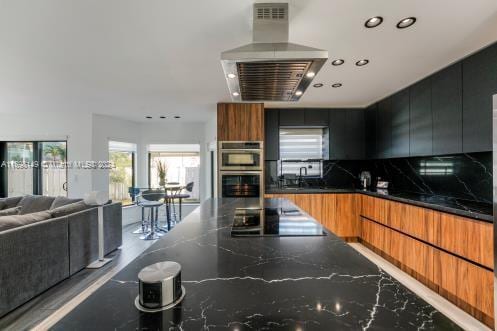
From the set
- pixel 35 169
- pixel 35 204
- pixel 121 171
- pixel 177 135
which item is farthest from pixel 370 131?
pixel 35 169

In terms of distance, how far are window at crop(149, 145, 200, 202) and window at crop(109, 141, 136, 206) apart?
1.43 ft

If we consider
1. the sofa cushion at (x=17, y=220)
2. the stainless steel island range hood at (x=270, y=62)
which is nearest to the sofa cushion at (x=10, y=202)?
the sofa cushion at (x=17, y=220)

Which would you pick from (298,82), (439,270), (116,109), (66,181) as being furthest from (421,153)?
(66,181)

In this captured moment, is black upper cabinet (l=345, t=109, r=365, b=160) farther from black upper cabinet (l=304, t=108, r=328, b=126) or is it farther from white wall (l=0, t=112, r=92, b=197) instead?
white wall (l=0, t=112, r=92, b=197)

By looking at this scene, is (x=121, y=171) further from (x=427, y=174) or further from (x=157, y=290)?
(x=427, y=174)

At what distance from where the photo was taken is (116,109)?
4.54 metres

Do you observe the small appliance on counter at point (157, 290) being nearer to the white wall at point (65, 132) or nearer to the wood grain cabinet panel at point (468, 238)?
the wood grain cabinet panel at point (468, 238)

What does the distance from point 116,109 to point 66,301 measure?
332cm

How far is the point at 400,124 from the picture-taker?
3.50 m

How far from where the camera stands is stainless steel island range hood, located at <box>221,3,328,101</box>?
1.31 metres

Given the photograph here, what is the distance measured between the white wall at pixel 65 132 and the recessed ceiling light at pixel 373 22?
16.7 ft

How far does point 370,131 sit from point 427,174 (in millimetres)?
1245

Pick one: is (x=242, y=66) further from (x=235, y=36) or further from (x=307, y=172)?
(x=307, y=172)

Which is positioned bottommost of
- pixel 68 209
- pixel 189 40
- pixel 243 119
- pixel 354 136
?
pixel 68 209
